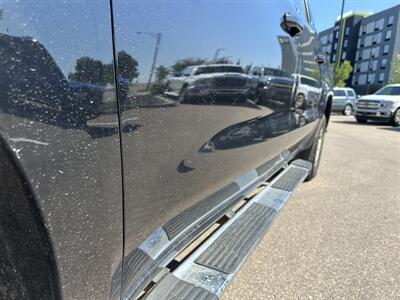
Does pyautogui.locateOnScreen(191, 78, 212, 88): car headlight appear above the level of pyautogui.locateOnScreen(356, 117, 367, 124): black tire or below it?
above

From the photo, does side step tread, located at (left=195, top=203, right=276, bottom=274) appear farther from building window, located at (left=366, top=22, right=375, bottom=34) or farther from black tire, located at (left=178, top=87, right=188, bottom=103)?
building window, located at (left=366, top=22, right=375, bottom=34)

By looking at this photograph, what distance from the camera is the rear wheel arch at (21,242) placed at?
2.23 ft

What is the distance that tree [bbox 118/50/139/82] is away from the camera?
2.78ft

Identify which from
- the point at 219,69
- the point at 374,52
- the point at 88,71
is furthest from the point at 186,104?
the point at 374,52

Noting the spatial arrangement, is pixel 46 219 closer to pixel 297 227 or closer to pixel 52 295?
pixel 52 295

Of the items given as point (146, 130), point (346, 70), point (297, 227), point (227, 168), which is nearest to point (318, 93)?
point (297, 227)

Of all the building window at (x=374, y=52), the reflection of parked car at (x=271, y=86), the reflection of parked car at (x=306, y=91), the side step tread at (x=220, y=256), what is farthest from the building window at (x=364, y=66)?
the side step tread at (x=220, y=256)

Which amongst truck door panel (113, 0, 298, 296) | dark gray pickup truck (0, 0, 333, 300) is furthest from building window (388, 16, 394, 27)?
dark gray pickup truck (0, 0, 333, 300)

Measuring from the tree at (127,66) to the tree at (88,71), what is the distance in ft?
0.20

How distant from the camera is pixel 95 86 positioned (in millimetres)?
790

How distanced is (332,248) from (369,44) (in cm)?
7166

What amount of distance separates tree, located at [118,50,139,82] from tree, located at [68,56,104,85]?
0.20ft

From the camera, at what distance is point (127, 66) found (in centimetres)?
87

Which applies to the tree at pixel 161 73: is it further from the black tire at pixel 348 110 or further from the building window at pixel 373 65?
the building window at pixel 373 65
